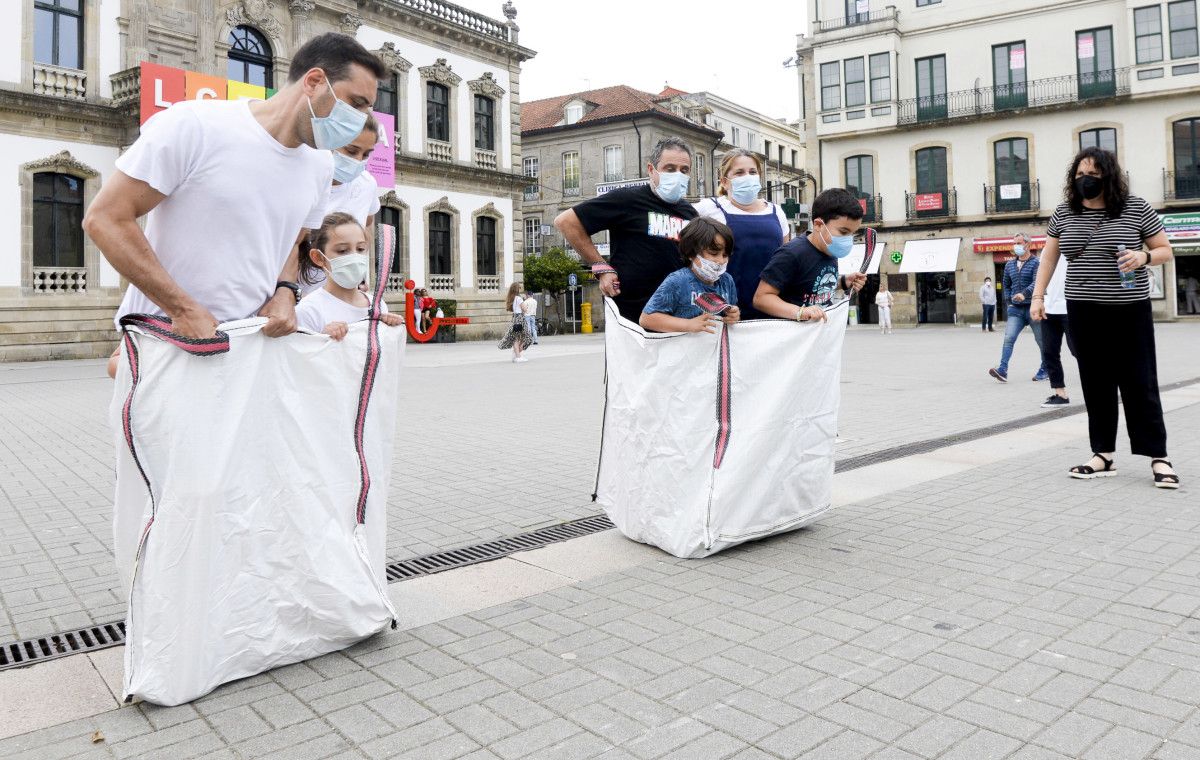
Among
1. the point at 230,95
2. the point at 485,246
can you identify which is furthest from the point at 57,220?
the point at 485,246

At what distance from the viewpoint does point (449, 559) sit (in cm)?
438

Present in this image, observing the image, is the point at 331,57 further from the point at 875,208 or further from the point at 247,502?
the point at 875,208

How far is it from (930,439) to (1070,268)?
2026mm

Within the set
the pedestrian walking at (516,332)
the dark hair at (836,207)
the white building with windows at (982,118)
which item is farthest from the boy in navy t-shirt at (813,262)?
the white building with windows at (982,118)

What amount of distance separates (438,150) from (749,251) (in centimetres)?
3080

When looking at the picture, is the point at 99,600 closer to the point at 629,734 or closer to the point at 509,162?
the point at 629,734

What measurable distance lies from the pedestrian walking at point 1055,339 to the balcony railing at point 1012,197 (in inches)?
1230

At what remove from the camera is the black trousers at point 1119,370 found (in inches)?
229

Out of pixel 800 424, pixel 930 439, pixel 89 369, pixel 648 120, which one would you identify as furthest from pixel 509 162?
pixel 800 424

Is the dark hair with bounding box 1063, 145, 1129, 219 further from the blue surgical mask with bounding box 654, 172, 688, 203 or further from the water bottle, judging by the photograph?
the blue surgical mask with bounding box 654, 172, 688, 203

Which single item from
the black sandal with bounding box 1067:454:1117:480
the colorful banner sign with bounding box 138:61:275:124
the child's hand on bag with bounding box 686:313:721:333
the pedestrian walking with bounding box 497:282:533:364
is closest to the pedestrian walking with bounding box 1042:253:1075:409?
the black sandal with bounding box 1067:454:1117:480

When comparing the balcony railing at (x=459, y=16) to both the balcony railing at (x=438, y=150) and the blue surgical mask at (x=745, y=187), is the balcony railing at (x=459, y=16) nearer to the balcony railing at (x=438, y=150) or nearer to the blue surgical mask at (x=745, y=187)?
the balcony railing at (x=438, y=150)

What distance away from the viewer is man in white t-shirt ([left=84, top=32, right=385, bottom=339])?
2.72 metres

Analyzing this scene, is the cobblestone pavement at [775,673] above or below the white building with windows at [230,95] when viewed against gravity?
below
